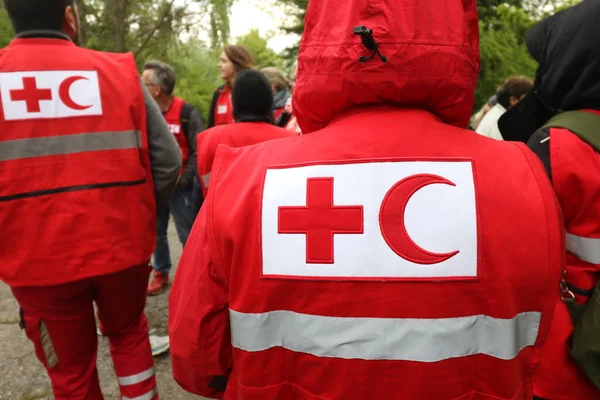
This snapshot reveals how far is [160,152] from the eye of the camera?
2.36 m

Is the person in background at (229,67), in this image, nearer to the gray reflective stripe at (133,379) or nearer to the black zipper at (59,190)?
the black zipper at (59,190)

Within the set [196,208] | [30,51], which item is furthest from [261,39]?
[30,51]

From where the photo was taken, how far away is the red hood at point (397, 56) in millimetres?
1094

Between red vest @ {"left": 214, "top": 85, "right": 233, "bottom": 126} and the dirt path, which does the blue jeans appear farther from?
red vest @ {"left": 214, "top": 85, "right": 233, "bottom": 126}

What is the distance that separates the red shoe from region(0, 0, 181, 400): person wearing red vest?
1955 mm

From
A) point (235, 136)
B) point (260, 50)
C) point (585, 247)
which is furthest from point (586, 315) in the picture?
point (260, 50)

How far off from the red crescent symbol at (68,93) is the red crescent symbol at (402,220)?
1.55 m

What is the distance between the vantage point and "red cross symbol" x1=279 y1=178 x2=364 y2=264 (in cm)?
112

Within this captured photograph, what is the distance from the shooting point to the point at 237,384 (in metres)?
1.30

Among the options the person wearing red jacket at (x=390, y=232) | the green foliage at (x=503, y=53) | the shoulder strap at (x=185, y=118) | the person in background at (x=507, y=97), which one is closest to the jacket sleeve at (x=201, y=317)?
the person wearing red jacket at (x=390, y=232)

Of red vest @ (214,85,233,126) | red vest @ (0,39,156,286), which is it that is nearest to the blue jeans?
red vest @ (214,85,233,126)

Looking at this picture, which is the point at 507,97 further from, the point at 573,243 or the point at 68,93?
the point at 68,93

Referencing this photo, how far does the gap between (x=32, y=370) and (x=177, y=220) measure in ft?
5.69

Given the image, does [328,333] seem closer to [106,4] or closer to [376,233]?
[376,233]
